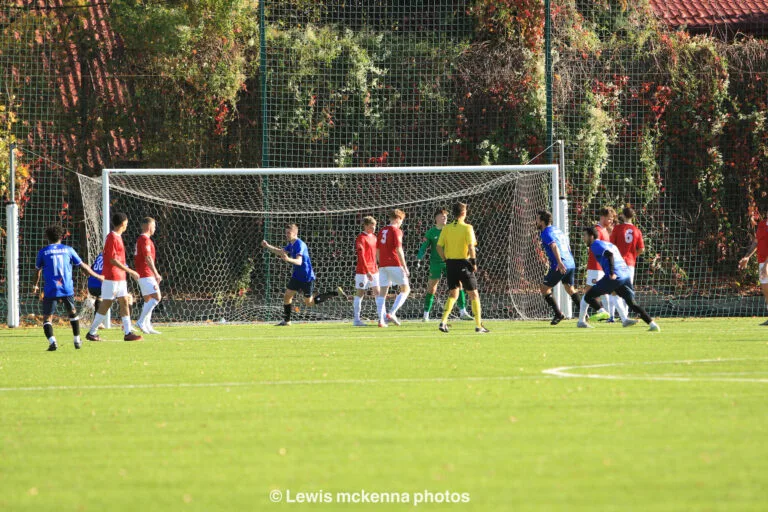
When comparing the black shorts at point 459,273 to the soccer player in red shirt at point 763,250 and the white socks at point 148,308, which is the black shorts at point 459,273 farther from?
the soccer player in red shirt at point 763,250

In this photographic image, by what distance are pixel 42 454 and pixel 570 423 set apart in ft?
9.75

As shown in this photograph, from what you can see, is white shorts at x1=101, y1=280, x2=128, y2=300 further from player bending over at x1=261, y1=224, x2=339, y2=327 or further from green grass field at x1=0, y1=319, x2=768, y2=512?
player bending over at x1=261, y1=224, x2=339, y2=327

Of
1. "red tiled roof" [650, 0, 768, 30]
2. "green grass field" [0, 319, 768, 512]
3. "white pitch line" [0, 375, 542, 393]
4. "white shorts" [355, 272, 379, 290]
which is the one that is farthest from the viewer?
"red tiled roof" [650, 0, 768, 30]

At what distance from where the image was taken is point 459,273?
16109mm

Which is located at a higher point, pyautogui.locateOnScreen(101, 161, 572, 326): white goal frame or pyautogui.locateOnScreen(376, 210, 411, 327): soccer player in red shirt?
pyautogui.locateOnScreen(101, 161, 572, 326): white goal frame

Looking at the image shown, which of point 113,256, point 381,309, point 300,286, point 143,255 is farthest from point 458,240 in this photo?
point 143,255

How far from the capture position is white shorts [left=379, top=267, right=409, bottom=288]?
19250mm

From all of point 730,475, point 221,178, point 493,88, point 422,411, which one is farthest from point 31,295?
point 730,475

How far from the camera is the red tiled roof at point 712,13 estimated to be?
2738cm

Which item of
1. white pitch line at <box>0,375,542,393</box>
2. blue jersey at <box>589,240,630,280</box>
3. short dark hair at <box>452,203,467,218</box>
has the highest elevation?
short dark hair at <box>452,203,467,218</box>

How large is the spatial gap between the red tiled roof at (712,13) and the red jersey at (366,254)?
11030 mm

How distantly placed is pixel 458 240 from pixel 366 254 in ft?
11.8

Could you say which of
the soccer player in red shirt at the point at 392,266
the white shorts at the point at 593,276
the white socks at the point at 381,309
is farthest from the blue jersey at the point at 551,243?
the white socks at the point at 381,309

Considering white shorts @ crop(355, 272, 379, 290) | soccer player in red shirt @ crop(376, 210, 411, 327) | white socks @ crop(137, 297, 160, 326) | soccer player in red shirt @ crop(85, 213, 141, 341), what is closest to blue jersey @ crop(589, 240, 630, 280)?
soccer player in red shirt @ crop(376, 210, 411, 327)
